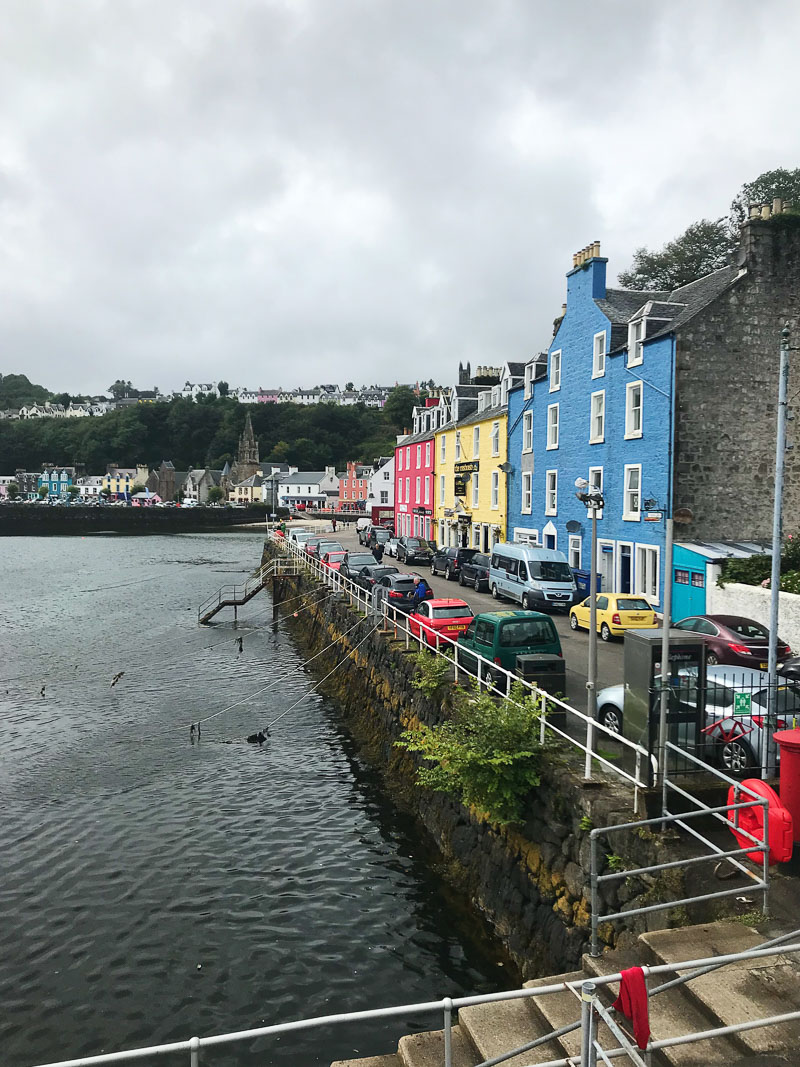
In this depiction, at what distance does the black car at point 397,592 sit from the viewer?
27.1m

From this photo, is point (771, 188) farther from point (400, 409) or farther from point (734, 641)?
point (400, 409)

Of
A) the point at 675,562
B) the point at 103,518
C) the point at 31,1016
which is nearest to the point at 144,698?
the point at 31,1016

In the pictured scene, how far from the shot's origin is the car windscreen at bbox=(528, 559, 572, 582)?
29234 mm

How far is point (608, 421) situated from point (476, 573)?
29.8 ft

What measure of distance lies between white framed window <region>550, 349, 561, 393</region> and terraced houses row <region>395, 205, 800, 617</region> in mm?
65

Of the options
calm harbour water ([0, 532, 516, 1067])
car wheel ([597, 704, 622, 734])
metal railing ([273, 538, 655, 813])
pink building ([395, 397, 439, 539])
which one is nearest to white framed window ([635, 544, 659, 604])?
metal railing ([273, 538, 655, 813])

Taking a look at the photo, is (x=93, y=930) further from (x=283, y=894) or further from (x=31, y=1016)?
(x=283, y=894)

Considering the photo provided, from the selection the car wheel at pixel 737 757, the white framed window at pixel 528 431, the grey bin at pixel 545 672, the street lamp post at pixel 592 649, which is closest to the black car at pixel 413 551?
the white framed window at pixel 528 431

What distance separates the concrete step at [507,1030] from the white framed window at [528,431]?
33.3m

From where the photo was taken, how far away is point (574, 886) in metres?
9.67

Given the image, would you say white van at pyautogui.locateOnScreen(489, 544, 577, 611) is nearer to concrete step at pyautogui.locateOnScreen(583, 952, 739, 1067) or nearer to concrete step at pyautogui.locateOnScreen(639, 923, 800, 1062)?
concrete step at pyautogui.locateOnScreen(639, 923, 800, 1062)

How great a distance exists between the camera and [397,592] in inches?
1085

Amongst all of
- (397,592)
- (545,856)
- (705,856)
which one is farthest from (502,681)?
(397,592)

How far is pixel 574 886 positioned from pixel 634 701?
8.37 ft
